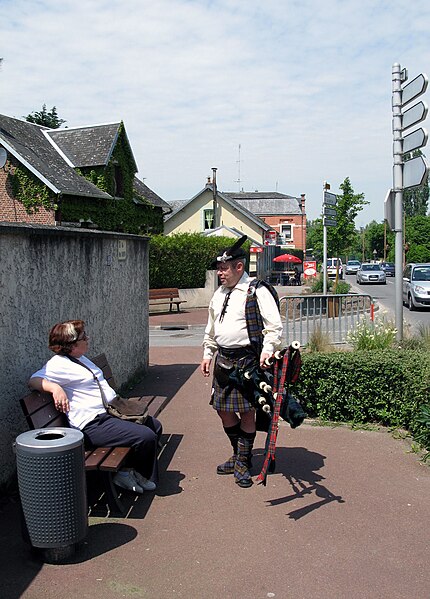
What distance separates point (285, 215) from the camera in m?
79.2

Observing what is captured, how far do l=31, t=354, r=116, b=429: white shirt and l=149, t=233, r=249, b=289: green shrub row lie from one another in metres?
21.0

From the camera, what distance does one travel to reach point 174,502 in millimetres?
4840

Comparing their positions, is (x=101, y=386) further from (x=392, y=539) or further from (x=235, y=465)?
(x=392, y=539)

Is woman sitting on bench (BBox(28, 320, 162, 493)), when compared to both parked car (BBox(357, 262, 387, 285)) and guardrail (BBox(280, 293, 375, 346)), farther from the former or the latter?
parked car (BBox(357, 262, 387, 285))

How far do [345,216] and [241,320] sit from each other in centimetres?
2629

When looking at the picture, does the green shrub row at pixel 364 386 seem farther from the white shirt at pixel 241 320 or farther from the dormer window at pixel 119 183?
the dormer window at pixel 119 183

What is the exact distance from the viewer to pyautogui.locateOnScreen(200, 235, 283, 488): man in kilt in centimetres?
505

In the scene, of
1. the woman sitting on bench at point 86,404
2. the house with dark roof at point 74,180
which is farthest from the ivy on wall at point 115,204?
the woman sitting on bench at point 86,404

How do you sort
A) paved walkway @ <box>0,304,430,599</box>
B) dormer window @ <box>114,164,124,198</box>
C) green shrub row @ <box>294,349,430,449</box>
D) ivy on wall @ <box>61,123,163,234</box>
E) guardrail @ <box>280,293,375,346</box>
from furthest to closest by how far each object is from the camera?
dormer window @ <box>114,164,124,198</box> < ivy on wall @ <box>61,123,163,234</box> < guardrail @ <box>280,293,375,346</box> < green shrub row @ <box>294,349,430,449</box> < paved walkway @ <box>0,304,430,599</box>

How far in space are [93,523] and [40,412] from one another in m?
0.84

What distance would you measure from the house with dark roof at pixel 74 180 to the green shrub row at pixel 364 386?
20969 millimetres

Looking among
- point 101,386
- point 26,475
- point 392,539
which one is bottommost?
point 392,539

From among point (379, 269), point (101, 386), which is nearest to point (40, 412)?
point (101, 386)

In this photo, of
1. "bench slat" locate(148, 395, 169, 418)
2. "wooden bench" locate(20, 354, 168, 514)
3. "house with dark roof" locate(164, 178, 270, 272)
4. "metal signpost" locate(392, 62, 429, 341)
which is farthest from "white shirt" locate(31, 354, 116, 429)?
"house with dark roof" locate(164, 178, 270, 272)
